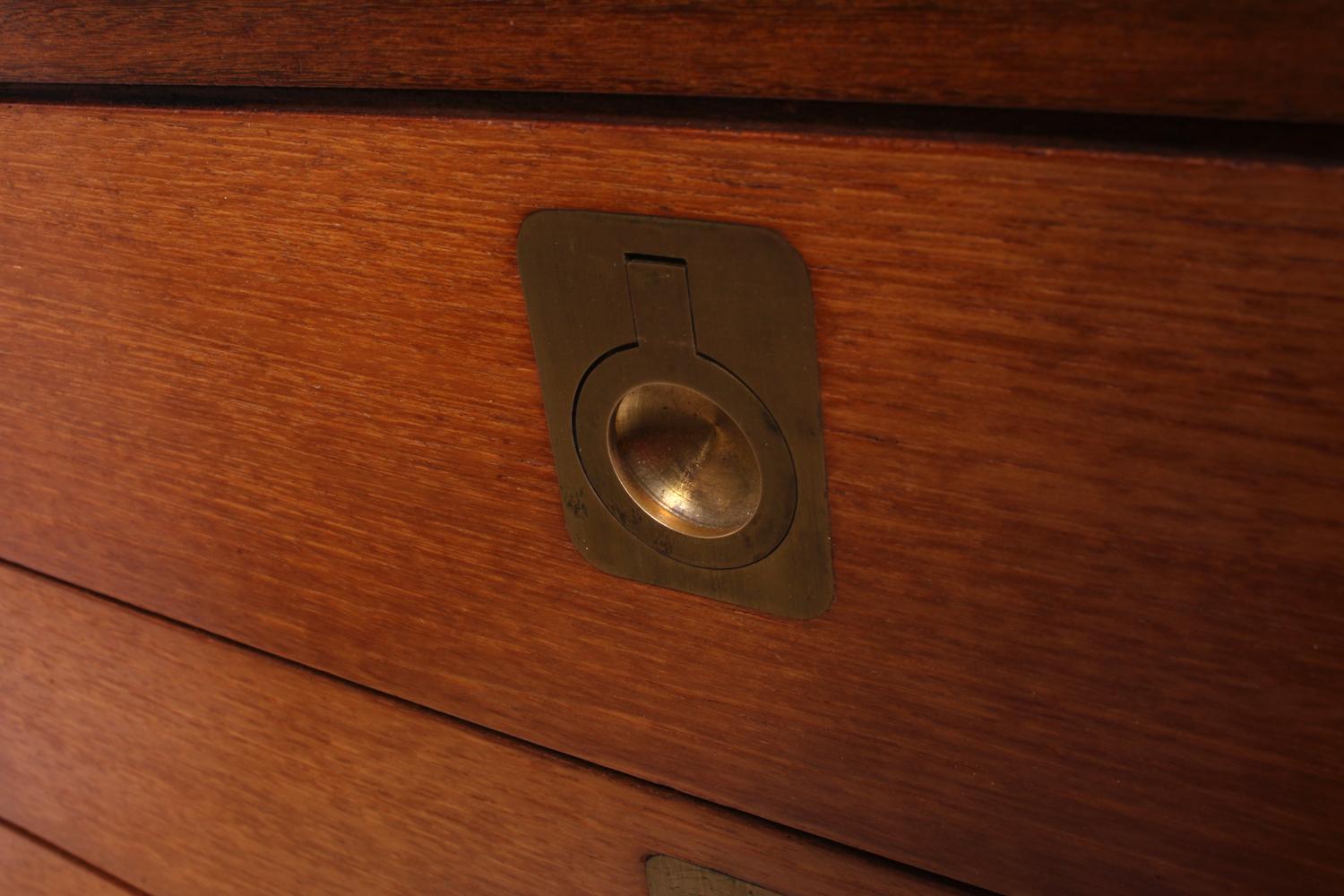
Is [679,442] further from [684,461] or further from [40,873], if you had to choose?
[40,873]

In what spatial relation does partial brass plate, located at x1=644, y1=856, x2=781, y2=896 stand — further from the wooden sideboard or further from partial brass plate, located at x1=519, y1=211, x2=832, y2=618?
partial brass plate, located at x1=519, y1=211, x2=832, y2=618

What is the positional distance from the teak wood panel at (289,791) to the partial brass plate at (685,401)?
114 mm

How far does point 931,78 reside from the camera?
9.0 inches

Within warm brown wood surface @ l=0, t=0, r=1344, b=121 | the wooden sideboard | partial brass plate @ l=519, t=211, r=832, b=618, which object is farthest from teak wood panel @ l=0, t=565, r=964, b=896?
warm brown wood surface @ l=0, t=0, r=1344, b=121

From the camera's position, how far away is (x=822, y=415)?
0.28 meters

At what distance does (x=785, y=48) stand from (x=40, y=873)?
0.67 metres

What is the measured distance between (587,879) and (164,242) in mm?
281

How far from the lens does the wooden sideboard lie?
225 mm

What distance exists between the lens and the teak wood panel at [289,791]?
0.41 metres

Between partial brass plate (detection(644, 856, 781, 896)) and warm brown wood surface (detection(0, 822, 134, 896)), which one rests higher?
warm brown wood surface (detection(0, 822, 134, 896))

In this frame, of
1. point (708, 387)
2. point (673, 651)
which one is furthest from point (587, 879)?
point (708, 387)

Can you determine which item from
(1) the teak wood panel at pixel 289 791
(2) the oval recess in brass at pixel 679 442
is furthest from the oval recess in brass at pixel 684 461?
(1) the teak wood panel at pixel 289 791

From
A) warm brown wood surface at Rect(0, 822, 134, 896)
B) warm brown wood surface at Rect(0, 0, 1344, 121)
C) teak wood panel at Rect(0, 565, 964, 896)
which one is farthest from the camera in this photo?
warm brown wood surface at Rect(0, 822, 134, 896)

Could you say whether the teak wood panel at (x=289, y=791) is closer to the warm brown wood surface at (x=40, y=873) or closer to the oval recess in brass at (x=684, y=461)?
the warm brown wood surface at (x=40, y=873)
